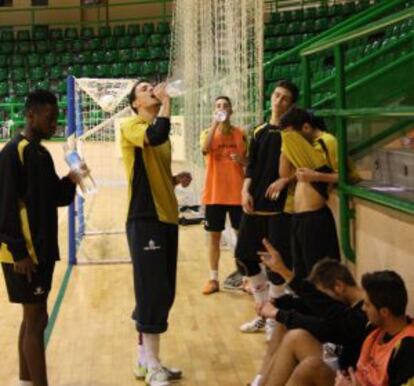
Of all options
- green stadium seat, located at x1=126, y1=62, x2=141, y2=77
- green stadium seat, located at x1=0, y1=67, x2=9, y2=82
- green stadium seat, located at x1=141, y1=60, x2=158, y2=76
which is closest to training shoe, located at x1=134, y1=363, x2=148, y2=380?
green stadium seat, located at x1=141, y1=60, x2=158, y2=76

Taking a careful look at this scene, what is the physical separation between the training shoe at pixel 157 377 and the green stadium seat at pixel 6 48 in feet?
56.1

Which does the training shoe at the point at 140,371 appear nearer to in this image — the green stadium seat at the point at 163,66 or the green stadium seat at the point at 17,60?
the green stadium seat at the point at 163,66

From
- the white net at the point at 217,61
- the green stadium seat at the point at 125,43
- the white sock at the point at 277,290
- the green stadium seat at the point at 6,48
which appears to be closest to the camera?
the white sock at the point at 277,290

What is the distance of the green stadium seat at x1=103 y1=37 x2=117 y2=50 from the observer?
19439 mm

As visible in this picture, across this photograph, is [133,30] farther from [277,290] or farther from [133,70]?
[277,290]

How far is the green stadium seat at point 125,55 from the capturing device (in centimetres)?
1888

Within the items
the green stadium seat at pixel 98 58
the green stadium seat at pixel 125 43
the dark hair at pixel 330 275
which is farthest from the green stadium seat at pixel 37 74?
the dark hair at pixel 330 275

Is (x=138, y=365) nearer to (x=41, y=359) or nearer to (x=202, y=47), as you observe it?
(x=41, y=359)

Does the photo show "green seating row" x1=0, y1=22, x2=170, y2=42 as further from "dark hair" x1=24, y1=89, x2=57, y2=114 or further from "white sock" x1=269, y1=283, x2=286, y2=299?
"dark hair" x1=24, y1=89, x2=57, y2=114

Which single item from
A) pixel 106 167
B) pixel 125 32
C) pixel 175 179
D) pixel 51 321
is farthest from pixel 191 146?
pixel 125 32

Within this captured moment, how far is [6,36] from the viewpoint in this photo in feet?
65.5

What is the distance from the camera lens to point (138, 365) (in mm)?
4027

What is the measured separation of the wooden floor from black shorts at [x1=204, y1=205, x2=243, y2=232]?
52 centimetres

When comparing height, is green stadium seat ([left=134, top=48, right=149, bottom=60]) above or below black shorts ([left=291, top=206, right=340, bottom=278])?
above
